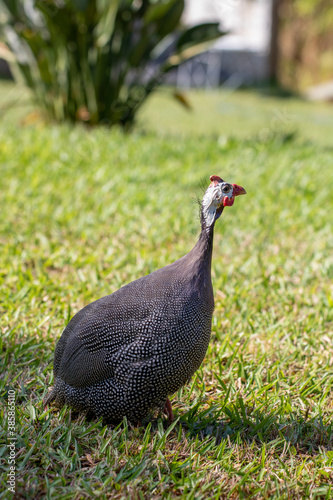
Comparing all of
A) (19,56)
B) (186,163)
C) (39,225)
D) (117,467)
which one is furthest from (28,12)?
(117,467)

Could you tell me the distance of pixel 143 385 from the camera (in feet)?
5.23

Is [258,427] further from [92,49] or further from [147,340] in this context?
[92,49]

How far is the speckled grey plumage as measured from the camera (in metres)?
1.60

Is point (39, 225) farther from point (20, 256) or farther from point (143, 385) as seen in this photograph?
point (143, 385)

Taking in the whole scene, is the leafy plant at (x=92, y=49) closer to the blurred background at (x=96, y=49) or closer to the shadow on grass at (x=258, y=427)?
the blurred background at (x=96, y=49)

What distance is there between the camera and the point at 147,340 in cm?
160

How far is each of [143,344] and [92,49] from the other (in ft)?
14.3

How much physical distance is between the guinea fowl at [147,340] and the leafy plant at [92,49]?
12.4 ft

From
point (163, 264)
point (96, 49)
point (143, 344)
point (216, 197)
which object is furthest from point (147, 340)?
point (96, 49)

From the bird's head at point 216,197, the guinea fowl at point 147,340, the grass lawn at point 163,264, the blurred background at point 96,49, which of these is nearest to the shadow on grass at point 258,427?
the grass lawn at point 163,264

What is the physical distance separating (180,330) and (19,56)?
4708 millimetres

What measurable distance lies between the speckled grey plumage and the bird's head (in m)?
0.05

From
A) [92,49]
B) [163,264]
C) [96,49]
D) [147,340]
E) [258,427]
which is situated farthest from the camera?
[92,49]

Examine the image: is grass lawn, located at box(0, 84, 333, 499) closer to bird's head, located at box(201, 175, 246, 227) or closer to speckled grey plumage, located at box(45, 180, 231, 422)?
speckled grey plumage, located at box(45, 180, 231, 422)
